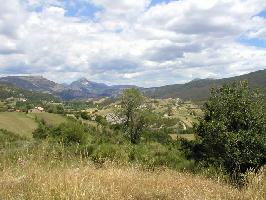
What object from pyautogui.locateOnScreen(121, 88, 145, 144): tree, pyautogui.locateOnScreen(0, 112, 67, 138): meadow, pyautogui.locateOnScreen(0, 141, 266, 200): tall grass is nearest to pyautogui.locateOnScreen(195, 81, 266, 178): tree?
pyautogui.locateOnScreen(0, 141, 266, 200): tall grass

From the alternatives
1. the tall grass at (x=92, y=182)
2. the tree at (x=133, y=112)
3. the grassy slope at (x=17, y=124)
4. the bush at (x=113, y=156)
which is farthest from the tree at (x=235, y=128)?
the grassy slope at (x=17, y=124)

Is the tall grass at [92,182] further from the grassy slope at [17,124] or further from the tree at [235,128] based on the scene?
the grassy slope at [17,124]

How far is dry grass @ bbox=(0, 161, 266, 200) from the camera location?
18.0 ft

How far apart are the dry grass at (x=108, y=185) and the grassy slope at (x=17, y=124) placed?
326ft

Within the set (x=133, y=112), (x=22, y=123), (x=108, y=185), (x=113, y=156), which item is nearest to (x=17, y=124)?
(x=22, y=123)

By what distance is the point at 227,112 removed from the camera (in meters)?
18.9

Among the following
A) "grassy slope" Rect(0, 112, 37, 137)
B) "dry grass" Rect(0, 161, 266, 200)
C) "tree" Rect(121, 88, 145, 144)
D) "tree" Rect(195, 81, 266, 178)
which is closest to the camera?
"dry grass" Rect(0, 161, 266, 200)

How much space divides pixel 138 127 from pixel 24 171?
80830 millimetres

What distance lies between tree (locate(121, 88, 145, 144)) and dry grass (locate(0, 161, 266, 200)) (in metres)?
74.6

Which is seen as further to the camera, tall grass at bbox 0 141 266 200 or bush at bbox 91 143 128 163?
bush at bbox 91 143 128 163

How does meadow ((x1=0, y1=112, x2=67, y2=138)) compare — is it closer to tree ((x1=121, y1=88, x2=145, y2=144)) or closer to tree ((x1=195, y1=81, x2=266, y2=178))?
tree ((x1=121, y1=88, x2=145, y2=144))

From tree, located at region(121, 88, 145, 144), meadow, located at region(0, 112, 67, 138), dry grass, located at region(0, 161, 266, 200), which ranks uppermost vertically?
dry grass, located at region(0, 161, 266, 200)

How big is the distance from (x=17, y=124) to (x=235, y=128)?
352ft

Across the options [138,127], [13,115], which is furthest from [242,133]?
[13,115]
